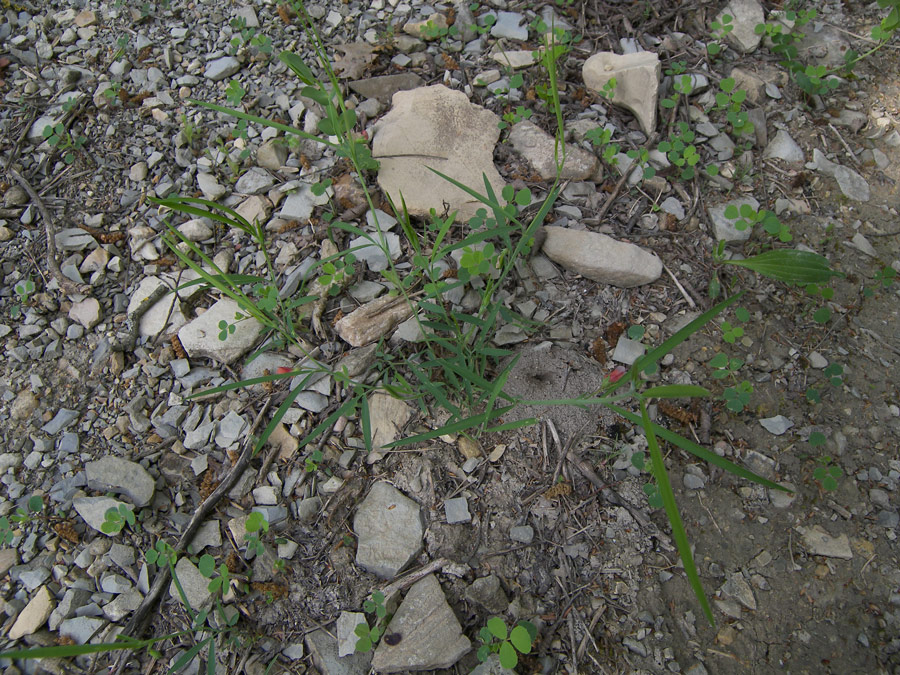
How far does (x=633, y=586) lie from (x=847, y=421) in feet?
3.22

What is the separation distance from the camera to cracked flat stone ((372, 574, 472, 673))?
164 centimetres

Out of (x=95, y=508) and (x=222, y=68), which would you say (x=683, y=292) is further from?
(x=222, y=68)

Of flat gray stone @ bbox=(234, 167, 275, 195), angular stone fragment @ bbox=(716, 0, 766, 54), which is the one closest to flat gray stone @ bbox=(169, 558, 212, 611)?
flat gray stone @ bbox=(234, 167, 275, 195)

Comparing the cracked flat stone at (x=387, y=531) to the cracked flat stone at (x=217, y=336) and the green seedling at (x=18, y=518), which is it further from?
the green seedling at (x=18, y=518)

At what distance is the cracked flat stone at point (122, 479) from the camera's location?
6.48ft

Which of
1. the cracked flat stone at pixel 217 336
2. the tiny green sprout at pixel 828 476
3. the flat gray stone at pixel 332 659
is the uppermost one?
the cracked flat stone at pixel 217 336

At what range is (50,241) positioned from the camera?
249 cm

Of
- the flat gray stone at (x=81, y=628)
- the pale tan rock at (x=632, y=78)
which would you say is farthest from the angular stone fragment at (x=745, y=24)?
the flat gray stone at (x=81, y=628)

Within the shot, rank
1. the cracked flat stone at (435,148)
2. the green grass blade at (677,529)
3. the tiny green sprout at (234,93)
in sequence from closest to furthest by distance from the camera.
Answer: the green grass blade at (677,529) → the cracked flat stone at (435,148) → the tiny green sprout at (234,93)

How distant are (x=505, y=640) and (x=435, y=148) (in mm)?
1947

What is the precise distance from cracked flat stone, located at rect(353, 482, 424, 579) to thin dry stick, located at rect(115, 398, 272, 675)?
473 millimetres

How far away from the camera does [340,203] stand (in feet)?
8.07

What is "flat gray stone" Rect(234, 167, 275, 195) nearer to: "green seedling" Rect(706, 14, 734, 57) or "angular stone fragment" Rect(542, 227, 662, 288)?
"angular stone fragment" Rect(542, 227, 662, 288)

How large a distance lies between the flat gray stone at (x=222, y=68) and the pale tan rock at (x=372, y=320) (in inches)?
64.1
